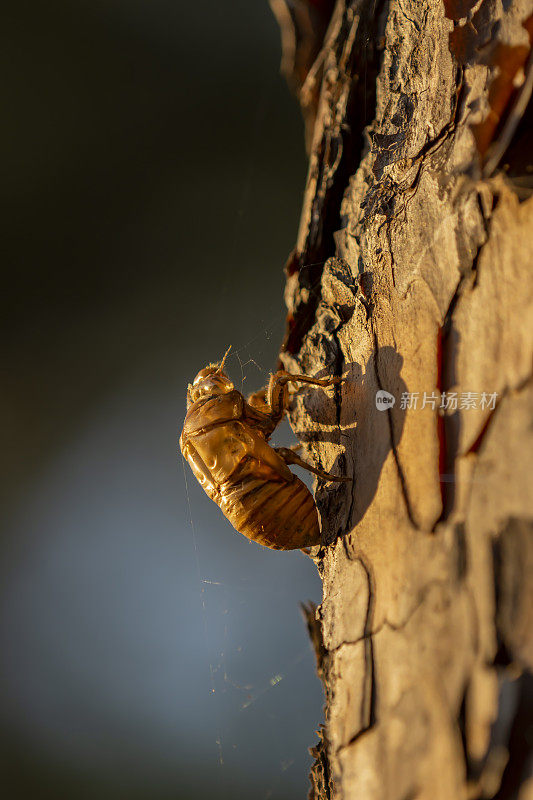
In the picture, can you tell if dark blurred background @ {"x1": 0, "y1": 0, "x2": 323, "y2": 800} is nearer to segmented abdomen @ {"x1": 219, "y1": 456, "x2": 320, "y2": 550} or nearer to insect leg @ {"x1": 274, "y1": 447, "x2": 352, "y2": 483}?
segmented abdomen @ {"x1": 219, "y1": 456, "x2": 320, "y2": 550}

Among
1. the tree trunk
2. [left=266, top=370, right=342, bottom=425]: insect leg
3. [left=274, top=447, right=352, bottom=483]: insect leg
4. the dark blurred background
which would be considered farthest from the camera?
the dark blurred background

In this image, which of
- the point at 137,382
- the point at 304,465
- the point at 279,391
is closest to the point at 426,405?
the point at 304,465

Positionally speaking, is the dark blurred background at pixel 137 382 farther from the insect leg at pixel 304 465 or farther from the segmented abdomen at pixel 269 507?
the insect leg at pixel 304 465

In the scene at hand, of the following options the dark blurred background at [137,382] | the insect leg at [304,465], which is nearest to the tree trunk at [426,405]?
the insect leg at [304,465]

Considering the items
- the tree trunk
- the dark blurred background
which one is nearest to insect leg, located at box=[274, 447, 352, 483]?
the tree trunk

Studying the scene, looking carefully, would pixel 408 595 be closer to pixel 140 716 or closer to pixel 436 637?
pixel 436 637
